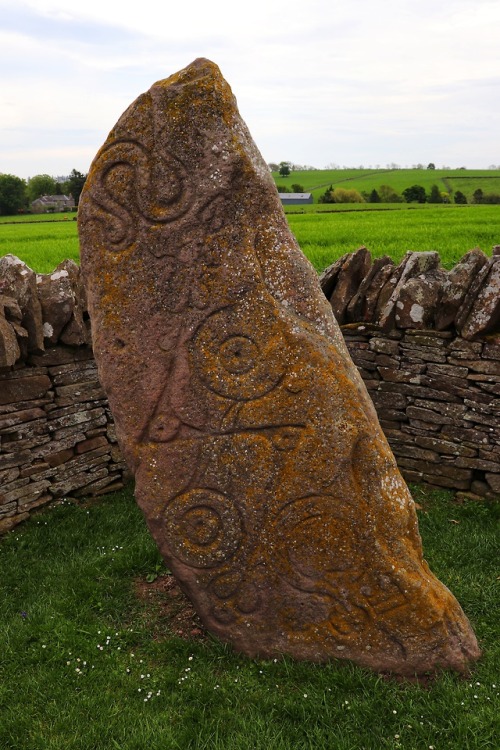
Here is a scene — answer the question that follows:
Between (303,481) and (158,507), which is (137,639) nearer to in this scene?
(158,507)

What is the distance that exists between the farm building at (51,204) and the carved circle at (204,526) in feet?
152

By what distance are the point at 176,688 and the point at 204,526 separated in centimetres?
98

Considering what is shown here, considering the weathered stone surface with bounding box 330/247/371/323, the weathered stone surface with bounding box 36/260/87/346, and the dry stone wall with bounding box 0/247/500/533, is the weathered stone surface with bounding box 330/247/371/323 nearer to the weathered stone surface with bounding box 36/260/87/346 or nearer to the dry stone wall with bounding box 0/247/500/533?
the dry stone wall with bounding box 0/247/500/533

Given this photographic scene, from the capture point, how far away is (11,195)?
1773 inches

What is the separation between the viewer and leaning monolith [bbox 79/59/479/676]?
12.1ft

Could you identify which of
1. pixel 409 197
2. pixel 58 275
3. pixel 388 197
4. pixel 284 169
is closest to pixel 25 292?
pixel 58 275

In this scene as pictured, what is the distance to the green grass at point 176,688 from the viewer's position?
11.3 ft

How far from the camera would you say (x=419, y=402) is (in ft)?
21.3

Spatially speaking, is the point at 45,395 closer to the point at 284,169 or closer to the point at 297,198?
the point at 297,198

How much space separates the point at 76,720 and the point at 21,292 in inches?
138

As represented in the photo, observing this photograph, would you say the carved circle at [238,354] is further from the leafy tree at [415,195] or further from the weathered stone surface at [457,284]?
the leafy tree at [415,195]

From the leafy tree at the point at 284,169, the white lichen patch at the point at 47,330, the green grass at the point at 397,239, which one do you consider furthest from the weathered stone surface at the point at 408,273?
the leafy tree at the point at 284,169

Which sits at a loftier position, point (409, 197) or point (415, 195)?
point (415, 195)

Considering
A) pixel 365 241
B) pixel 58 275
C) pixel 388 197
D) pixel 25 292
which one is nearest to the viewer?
pixel 25 292
